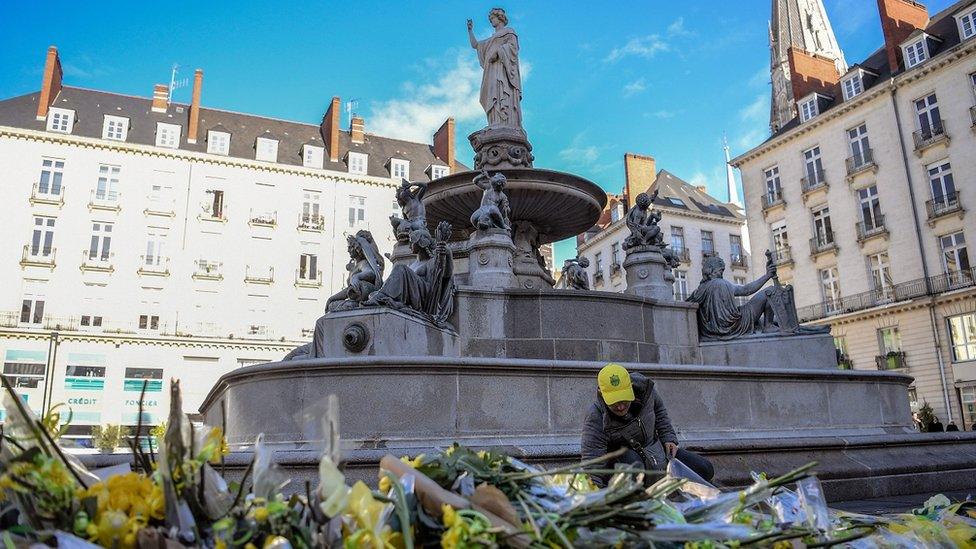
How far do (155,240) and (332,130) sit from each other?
13.4 m

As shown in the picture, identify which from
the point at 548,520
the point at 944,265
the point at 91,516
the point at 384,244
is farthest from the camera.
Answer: the point at 384,244

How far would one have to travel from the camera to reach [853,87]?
129ft

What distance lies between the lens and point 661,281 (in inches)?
514

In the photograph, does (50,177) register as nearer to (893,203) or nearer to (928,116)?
(893,203)

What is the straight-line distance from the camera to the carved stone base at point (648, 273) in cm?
1288

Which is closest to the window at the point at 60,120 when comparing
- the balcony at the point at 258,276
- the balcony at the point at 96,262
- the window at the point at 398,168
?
the balcony at the point at 96,262

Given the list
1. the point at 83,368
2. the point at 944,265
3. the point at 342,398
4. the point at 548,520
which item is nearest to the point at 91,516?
the point at 548,520

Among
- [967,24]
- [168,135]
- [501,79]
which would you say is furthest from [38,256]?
[967,24]

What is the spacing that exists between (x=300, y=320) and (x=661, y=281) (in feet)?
110

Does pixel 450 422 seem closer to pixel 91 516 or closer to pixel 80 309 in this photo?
pixel 91 516

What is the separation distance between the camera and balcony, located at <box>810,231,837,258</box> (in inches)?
1543

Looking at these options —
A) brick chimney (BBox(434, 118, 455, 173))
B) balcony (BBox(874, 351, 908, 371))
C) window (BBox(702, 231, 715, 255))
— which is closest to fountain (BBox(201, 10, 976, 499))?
balcony (BBox(874, 351, 908, 371))

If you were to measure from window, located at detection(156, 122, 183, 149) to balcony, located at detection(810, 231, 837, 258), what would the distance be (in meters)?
38.0

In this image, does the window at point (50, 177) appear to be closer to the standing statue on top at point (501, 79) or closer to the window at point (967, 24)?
the standing statue on top at point (501, 79)
